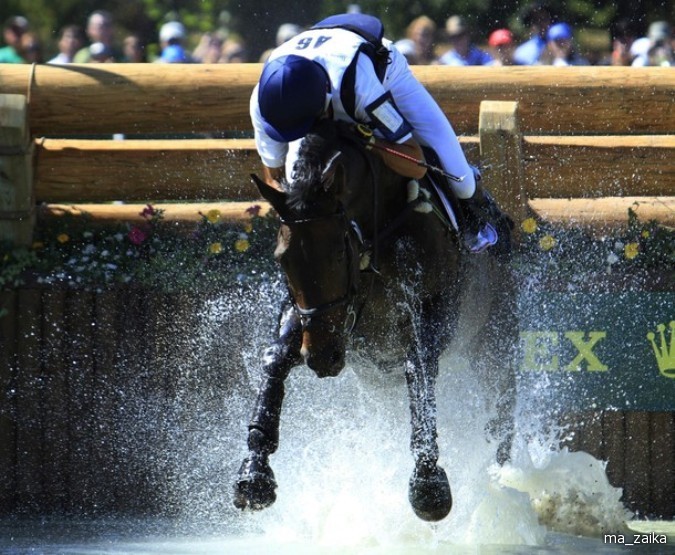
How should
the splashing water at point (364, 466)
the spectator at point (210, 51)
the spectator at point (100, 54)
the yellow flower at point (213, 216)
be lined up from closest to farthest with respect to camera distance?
the splashing water at point (364, 466), the yellow flower at point (213, 216), the spectator at point (100, 54), the spectator at point (210, 51)

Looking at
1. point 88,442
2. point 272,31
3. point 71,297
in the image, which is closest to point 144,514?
point 88,442

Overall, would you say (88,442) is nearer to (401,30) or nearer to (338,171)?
(338,171)

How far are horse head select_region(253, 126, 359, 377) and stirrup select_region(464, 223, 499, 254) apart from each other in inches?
50.1

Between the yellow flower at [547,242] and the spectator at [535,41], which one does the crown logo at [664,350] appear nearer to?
the yellow flower at [547,242]

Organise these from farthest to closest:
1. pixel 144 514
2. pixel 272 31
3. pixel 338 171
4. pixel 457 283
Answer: pixel 272 31
pixel 144 514
pixel 457 283
pixel 338 171

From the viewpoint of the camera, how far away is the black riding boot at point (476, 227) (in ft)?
20.8

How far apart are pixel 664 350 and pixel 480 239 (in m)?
1.58

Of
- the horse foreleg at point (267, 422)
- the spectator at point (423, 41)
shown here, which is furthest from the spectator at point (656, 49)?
the horse foreleg at point (267, 422)

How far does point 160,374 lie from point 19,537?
126 centimetres

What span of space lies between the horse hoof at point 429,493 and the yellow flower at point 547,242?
7.31 ft

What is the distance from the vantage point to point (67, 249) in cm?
762

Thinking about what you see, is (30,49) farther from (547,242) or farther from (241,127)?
(547,242)

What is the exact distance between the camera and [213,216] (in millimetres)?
7652

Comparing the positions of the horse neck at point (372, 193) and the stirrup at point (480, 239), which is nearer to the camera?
the horse neck at point (372, 193)
